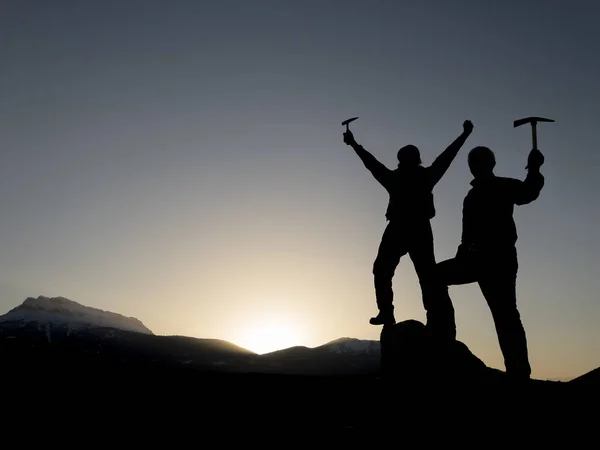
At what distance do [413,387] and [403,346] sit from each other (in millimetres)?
1468

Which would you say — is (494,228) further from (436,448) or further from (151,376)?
(151,376)

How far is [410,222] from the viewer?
8344 millimetres

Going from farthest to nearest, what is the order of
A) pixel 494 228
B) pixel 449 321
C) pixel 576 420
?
1. pixel 449 321
2. pixel 494 228
3. pixel 576 420

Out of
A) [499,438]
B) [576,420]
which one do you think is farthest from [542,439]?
[576,420]

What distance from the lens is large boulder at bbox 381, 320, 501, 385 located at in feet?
23.0

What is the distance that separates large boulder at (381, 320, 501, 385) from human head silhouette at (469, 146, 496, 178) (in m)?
2.61

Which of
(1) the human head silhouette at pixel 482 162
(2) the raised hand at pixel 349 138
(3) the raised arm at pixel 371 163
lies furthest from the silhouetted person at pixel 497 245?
(2) the raised hand at pixel 349 138

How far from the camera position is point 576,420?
425 centimetres

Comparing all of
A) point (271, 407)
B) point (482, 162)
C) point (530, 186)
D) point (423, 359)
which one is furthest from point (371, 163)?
point (271, 407)

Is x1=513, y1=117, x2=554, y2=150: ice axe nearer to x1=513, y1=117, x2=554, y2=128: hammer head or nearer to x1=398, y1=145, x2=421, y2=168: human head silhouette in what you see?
x1=513, y1=117, x2=554, y2=128: hammer head

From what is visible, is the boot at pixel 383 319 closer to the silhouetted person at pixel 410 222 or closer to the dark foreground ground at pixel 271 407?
the silhouetted person at pixel 410 222

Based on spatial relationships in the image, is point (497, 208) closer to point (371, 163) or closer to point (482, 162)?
point (482, 162)

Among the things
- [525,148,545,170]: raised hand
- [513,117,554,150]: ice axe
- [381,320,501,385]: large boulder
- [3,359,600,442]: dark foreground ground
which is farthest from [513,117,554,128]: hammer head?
[3,359,600,442]: dark foreground ground

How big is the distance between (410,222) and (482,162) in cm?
168
